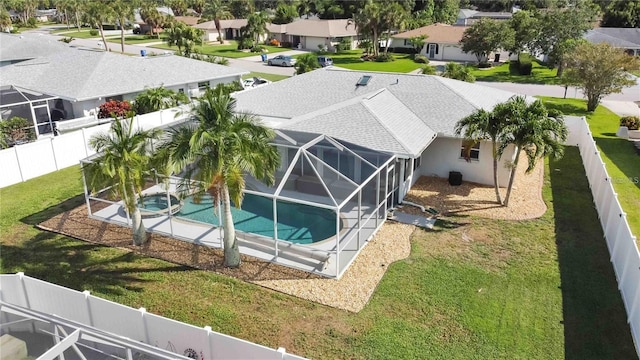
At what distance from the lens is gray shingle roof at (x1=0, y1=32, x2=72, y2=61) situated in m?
A: 36.8

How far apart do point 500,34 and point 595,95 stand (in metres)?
23.2

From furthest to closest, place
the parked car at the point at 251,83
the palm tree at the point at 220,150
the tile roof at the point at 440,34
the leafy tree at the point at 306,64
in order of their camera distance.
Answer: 1. the tile roof at the point at 440,34
2. the parked car at the point at 251,83
3. the leafy tree at the point at 306,64
4. the palm tree at the point at 220,150

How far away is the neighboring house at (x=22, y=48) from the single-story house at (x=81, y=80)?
0.70 m

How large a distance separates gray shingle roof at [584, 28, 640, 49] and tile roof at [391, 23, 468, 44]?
1650cm

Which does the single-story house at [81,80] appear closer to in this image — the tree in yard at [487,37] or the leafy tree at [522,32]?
the tree in yard at [487,37]

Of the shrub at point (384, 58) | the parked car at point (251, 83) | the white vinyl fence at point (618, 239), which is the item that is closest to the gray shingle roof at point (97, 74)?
the parked car at point (251, 83)

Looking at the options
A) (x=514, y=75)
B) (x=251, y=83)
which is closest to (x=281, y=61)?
(x=251, y=83)

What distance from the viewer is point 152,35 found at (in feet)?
309

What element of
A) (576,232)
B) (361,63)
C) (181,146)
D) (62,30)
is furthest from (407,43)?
(62,30)

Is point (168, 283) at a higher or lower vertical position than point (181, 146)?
lower

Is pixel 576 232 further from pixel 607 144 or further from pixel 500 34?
pixel 500 34

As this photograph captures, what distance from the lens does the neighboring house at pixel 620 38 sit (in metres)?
59.1

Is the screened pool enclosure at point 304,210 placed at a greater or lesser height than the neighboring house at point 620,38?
lesser

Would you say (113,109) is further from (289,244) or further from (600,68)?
(600,68)
